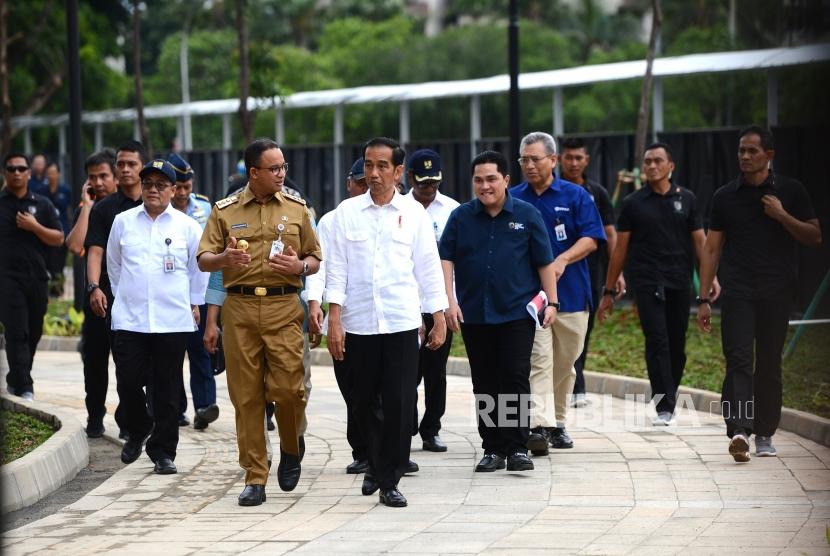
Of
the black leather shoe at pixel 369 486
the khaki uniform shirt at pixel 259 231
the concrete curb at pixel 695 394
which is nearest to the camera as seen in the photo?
the khaki uniform shirt at pixel 259 231

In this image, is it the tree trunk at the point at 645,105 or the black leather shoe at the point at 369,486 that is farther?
the tree trunk at the point at 645,105

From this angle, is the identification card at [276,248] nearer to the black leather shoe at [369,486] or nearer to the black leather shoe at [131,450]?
the black leather shoe at [369,486]

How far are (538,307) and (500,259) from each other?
14.9 inches

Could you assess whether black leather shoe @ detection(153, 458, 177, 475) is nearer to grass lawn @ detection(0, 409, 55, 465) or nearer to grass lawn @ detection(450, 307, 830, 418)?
grass lawn @ detection(0, 409, 55, 465)

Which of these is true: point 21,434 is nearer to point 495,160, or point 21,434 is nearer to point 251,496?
point 251,496

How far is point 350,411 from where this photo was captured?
896 cm

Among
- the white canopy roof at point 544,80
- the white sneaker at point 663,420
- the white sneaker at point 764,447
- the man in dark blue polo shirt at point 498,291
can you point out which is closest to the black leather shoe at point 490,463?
the man in dark blue polo shirt at point 498,291

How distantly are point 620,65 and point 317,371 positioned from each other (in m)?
8.05

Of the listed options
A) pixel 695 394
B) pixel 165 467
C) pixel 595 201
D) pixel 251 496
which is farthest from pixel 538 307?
pixel 695 394

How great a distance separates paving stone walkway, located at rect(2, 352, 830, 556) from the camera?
292 inches

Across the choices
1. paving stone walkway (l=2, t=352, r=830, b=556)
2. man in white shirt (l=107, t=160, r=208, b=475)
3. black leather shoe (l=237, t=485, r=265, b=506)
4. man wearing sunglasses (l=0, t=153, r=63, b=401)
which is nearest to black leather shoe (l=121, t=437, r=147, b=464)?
paving stone walkway (l=2, t=352, r=830, b=556)

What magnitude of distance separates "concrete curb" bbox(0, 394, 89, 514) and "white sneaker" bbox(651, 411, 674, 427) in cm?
416

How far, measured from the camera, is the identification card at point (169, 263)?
9.80 m

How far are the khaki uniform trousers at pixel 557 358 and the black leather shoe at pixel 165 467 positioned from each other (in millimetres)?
2372
